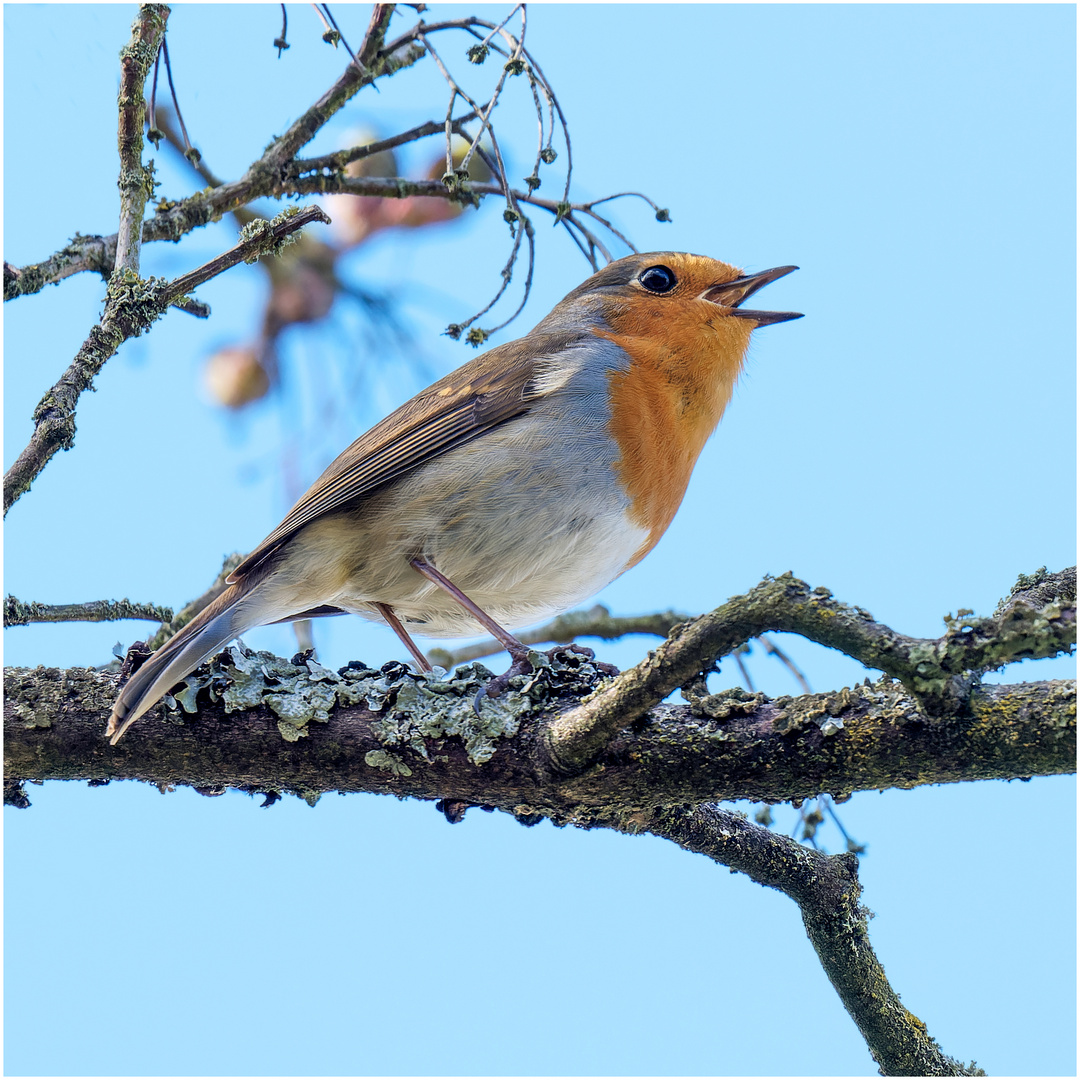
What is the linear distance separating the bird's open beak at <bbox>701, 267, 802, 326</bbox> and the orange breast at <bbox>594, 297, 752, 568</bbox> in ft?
0.16

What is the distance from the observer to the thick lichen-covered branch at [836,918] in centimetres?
263

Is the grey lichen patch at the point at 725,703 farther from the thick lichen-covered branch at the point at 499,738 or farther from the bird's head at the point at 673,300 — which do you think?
the bird's head at the point at 673,300

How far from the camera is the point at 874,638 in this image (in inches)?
68.7

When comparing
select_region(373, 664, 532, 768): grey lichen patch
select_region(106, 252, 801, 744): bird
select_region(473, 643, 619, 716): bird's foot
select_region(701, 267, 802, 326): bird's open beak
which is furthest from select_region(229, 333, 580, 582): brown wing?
select_region(473, 643, 619, 716): bird's foot

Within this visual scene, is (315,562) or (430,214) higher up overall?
(430,214)

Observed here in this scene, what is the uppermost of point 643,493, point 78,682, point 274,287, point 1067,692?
point 274,287

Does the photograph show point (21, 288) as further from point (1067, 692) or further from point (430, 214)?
point (1067, 692)

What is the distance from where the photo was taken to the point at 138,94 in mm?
2709

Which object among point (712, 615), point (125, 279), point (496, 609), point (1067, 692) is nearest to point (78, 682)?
point (125, 279)

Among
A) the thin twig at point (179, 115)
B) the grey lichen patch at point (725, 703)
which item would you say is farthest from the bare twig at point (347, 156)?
the grey lichen patch at point (725, 703)

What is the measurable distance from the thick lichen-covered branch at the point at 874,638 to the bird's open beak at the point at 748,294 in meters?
2.19

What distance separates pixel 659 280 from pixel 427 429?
122 cm

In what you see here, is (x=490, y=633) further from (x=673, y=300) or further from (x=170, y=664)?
(x=673, y=300)

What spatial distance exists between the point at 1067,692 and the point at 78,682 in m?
2.39
